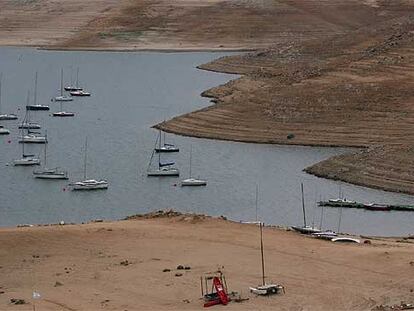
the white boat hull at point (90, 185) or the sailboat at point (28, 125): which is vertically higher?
the white boat hull at point (90, 185)

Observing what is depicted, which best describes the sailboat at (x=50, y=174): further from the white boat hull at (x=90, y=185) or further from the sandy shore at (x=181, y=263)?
the sandy shore at (x=181, y=263)

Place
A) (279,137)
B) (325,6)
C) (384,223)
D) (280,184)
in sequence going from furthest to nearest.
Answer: (325,6) → (279,137) → (280,184) → (384,223)

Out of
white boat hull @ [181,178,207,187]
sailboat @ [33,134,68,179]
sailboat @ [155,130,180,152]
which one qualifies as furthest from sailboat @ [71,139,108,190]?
sailboat @ [155,130,180,152]

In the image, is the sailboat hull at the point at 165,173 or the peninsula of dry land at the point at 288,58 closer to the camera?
the sailboat hull at the point at 165,173

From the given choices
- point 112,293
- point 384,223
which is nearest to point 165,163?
point 384,223

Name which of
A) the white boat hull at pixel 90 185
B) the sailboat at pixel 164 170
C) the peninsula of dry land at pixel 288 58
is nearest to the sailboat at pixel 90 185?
the white boat hull at pixel 90 185

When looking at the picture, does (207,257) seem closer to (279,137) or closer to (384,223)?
(384,223)
